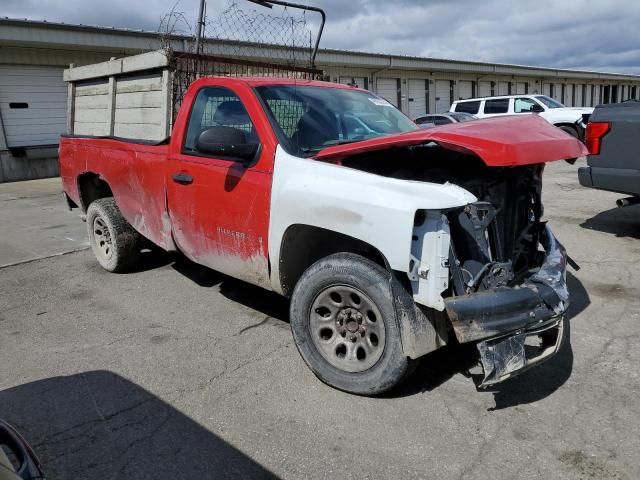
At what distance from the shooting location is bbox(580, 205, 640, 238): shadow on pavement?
23.4ft

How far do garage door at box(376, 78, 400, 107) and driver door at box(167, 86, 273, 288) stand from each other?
23635 millimetres

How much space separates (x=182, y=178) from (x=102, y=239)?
2246 mm

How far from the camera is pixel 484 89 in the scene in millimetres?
34938

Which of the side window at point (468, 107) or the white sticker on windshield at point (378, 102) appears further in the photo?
the side window at point (468, 107)

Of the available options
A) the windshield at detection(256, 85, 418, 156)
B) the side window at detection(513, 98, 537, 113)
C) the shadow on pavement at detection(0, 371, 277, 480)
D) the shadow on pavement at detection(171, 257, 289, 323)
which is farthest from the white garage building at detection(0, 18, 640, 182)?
the shadow on pavement at detection(0, 371, 277, 480)

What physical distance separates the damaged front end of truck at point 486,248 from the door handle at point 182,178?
1.40m

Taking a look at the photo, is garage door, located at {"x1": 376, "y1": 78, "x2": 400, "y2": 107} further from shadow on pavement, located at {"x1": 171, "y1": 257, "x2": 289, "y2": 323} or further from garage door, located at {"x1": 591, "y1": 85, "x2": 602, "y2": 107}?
garage door, located at {"x1": 591, "y1": 85, "x2": 602, "y2": 107}

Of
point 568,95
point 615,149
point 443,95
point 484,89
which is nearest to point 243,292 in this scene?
point 615,149

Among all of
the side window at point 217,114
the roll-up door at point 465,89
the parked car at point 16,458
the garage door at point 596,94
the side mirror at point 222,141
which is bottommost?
the parked car at point 16,458

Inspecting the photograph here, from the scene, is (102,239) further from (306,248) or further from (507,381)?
(507,381)

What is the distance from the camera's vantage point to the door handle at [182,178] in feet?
14.0

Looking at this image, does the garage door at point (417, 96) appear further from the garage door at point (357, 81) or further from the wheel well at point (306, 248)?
the wheel well at point (306, 248)

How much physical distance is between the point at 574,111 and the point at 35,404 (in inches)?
719

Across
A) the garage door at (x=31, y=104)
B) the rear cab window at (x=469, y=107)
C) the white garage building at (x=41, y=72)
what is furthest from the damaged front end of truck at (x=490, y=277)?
the rear cab window at (x=469, y=107)
